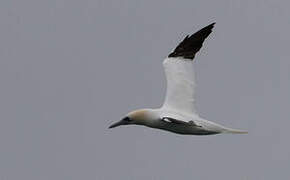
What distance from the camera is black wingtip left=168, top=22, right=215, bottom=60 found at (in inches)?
778

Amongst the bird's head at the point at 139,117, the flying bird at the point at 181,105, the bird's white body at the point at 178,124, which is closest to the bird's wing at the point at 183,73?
the flying bird at the point at 181,105

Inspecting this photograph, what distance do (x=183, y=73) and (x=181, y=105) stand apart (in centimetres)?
90

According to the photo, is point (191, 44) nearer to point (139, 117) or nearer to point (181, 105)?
point (181, 105)

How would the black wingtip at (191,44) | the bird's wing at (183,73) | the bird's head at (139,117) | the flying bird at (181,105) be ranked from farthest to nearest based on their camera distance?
the black wingtip at (191,44)
the bird's wing at (183,73)
the bird's head at (139,117)
the flying bird at (181,105)

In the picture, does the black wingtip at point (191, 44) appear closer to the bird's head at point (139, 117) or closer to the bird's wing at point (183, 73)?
the bird's wing at point (183, 73)

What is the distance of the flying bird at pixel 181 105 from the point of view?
17781mm

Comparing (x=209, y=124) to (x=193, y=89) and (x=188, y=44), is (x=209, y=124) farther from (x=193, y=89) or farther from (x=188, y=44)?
(x=188, y=44)

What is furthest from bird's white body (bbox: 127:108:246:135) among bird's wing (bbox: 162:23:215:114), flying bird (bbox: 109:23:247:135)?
bird's wing (bbox: 162:23:215:114)

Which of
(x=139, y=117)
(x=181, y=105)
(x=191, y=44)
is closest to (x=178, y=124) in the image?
(x=139, y=117)

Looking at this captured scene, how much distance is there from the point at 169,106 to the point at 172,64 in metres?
1.23

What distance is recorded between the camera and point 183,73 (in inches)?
762

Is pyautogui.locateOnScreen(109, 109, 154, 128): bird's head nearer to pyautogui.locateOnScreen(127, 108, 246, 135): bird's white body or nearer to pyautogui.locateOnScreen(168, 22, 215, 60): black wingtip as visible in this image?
pyautogui.locateOnScreen(127, 108, 246, 135): bird's white body

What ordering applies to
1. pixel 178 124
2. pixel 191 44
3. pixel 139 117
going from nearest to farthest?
pixel 178 124
pixel 139 117
pixel 191 44

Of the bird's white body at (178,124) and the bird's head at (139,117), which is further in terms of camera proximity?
the bird's head at (139,117)
